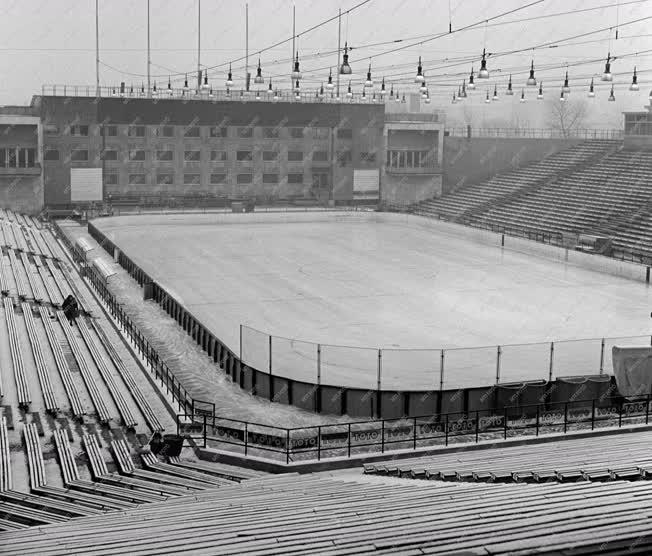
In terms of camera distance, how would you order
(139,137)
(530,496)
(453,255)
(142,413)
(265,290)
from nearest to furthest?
(530,496)
(142,413)
(265,290)
(453,255)
(139,137)

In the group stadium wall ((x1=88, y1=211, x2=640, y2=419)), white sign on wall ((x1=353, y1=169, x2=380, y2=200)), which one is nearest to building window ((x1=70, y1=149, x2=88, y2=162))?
white sign on wall ((x1=353, y1=169, x2=380, y2=200))

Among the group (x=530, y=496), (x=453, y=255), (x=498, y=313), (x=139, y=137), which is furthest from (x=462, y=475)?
(x=139, y=137)

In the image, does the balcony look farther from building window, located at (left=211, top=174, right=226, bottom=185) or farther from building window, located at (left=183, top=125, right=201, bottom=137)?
building window, located at (left=183, top=125, right=201, bottom=137)

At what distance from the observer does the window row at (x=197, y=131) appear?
208ft

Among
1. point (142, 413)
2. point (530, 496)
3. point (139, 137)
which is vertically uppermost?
point (139, 137)

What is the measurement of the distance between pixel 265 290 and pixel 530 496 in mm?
23457

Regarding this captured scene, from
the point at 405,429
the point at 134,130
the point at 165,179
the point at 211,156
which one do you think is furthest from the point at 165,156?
the point at 405,429

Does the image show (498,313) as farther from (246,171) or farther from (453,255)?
(246,171)

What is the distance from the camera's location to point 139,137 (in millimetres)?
66125

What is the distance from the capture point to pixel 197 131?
221 ft

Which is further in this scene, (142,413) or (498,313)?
(498,313)

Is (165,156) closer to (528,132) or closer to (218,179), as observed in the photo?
(218,179)

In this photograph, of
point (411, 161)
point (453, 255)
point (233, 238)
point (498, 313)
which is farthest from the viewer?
point (411, 161)

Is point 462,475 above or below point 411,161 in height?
below
